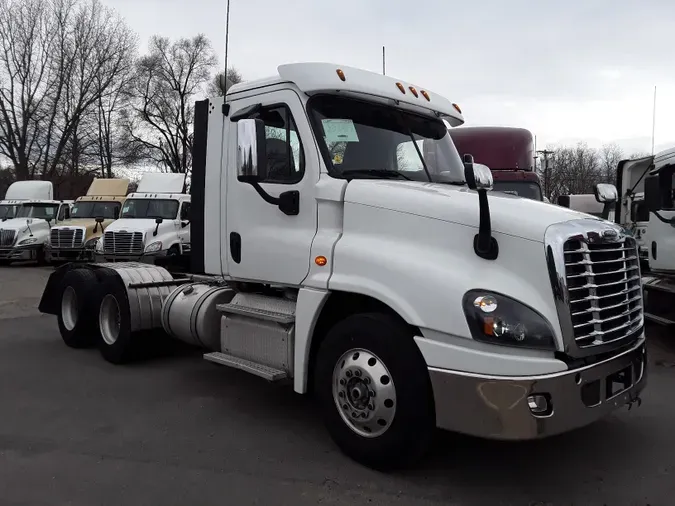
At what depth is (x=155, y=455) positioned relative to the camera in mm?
4270

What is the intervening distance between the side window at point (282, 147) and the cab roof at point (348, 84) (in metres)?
0.26

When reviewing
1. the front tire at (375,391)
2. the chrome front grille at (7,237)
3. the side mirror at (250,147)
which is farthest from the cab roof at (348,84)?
the chrome front grille at (7,237)

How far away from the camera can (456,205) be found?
12.3ft

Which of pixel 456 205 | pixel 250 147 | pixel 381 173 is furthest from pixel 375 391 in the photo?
pixel 250 147

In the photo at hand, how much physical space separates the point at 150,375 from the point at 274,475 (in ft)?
9.58

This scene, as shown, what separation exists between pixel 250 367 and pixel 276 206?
1.31 metres

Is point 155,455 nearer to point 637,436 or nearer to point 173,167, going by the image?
point 637,436

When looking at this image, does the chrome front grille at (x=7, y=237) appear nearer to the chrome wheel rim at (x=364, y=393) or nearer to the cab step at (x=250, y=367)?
the cab step at (x=250, y=367)

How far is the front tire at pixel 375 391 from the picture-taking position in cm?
367

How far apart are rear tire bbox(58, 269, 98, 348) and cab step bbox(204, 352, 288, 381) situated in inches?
110

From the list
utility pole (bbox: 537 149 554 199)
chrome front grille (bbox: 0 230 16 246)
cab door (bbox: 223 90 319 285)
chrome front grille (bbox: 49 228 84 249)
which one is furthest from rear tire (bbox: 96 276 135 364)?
utility pole (bbox: 537 149 554 199)

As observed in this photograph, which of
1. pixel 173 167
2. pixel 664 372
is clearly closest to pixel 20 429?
pixel 664 372

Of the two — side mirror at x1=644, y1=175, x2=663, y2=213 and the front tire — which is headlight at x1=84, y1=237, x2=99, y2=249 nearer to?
side mirror at x1=644, y1=175, x2=663, y2=213

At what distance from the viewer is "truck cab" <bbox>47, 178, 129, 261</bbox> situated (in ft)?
60.3
